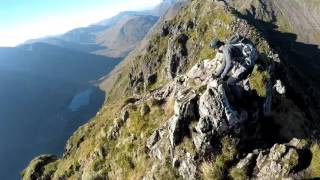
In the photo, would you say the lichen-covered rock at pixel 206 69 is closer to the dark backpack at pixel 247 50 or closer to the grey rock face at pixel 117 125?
the dark backpack at pixel 247 50

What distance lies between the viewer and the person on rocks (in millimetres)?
67812

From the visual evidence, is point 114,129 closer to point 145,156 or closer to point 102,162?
point 102,162

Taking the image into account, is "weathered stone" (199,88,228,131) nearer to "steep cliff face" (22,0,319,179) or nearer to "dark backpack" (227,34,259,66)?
"steep cliff face" (22,0,319,179)

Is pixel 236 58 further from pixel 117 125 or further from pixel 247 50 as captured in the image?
pixel 117 125

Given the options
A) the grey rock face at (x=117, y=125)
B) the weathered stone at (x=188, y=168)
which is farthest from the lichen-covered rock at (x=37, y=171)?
the weathered stone at (x=188, y=168)

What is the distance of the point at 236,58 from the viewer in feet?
228

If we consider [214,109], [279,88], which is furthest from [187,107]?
[279,88]

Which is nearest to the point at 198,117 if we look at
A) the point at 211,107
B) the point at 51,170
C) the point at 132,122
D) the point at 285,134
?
the point at 211,107

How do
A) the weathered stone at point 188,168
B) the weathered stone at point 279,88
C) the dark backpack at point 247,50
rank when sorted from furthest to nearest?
1. the weathered stone at point 279,88
2. the dark backpack at point 247,50
3. the weathered stone at point 188,168

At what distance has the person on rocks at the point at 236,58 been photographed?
6781 cm

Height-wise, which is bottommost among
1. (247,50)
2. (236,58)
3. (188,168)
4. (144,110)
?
(188,168)

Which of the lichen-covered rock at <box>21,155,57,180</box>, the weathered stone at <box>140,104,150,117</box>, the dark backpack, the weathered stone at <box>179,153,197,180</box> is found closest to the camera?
the weathered stone at <box>179,153,197,180</box>

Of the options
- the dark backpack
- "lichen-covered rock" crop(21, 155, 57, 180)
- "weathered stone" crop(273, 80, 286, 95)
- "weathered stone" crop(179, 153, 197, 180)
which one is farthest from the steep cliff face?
"lichen-covered rock" crop(21, 155, 57, 180)

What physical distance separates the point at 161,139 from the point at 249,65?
17.3 metres
